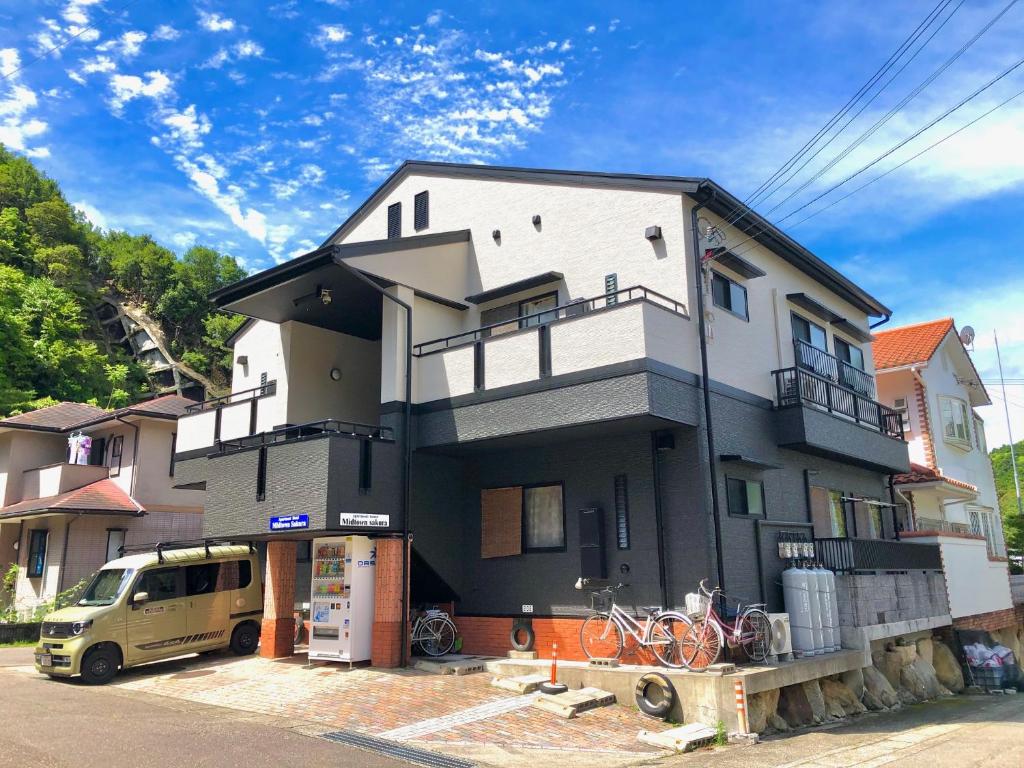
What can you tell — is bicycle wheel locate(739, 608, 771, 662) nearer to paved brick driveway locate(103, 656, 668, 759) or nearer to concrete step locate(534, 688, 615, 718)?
paved brick driveway locate(103, 656, 668, 759)

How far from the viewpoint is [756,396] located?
1463cm

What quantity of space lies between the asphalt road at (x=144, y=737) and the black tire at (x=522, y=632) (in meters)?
4.78

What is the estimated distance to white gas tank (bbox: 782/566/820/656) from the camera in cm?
1283

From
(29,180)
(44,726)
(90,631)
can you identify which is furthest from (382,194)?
(29,180)

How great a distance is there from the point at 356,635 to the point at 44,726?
480 cm

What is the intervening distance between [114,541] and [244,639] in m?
11.1

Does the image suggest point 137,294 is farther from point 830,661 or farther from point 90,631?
point 830,661

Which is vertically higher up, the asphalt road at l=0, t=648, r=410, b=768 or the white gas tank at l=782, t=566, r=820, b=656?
the white gas tank at l=782, t=566, r=820, b=656

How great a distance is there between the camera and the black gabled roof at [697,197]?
13273 millimetres

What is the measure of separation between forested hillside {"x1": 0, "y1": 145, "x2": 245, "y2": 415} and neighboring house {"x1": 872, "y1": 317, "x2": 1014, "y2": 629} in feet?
120

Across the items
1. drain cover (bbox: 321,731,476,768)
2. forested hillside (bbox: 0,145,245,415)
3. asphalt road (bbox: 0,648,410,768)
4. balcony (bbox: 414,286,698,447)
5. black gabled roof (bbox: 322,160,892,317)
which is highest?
forested hillside (bbox: 0,145,245,415)

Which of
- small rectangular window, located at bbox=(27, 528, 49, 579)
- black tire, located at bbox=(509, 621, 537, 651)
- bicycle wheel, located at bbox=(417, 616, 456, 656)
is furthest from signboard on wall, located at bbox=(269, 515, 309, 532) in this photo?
small rectangular window, located at bbox=(27, 528, 49, 579)

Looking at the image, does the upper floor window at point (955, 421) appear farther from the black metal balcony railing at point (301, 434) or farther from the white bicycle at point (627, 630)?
the black metal balcony railing at point (301, 434)

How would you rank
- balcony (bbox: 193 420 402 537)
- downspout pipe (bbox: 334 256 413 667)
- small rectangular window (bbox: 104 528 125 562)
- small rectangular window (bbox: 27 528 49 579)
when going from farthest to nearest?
small rectangular window (bbox: 27 528 49 579) → small rectangular window (bbox: 104 528 125 562) → downspout pipe (bbox: 334 256 413 667) → balcony (bbox: 193 420 402 537)
